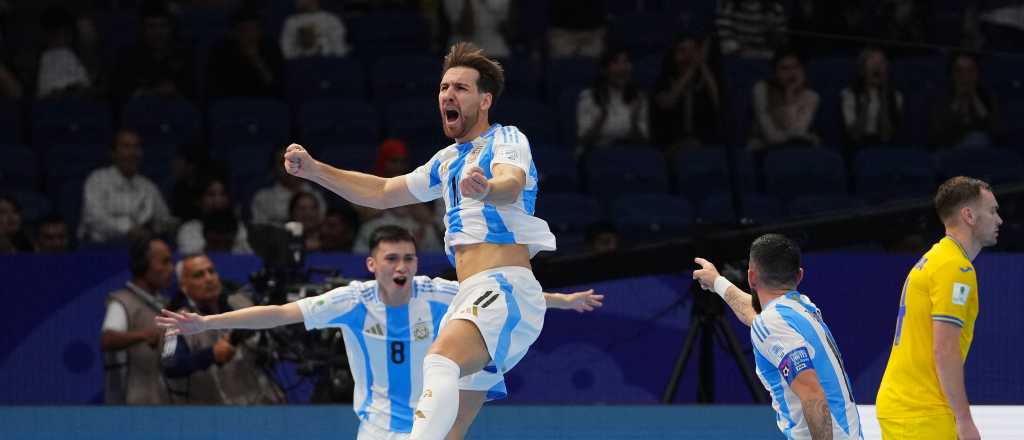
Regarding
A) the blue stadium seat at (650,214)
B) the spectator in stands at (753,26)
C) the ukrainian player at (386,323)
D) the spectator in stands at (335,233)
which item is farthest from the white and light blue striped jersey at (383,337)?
the spectator in stands at (753,26)

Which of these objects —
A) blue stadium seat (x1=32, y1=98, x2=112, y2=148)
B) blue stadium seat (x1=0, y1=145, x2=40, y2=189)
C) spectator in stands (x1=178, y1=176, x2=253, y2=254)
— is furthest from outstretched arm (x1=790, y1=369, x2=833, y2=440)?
blue stadium seat (x1=32, y1=98, x2=112, y2=148)

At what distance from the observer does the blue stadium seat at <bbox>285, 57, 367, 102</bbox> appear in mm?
13172

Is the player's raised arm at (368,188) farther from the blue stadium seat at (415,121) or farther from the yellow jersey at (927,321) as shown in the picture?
the blue stadium seat at (415,121)

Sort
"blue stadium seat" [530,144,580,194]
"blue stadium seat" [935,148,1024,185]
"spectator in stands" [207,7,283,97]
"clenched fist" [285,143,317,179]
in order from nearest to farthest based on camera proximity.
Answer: "clenched fist" [285,143,317,179] → "blue stadium seat" [935,148,1024,185] → "blue stadium seat" [530,144,580,194] → "spectator in stands" [207,7,283,97]

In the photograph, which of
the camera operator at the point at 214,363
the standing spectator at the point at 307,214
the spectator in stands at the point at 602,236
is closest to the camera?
the camera operator at the point at 214,363

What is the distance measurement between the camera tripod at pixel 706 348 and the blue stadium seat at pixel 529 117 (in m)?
2.95

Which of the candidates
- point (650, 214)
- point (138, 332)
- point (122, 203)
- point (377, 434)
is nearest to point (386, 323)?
point (377, 434)

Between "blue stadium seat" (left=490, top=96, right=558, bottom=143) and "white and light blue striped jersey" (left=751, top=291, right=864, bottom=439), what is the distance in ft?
22.0

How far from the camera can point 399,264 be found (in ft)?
25.1

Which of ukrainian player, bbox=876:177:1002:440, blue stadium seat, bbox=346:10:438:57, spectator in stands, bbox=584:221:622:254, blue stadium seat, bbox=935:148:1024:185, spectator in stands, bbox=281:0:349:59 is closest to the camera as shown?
ukrainian player, bbox=876:177:1002:440

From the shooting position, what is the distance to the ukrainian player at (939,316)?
19.7 ft

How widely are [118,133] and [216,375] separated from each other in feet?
9.69

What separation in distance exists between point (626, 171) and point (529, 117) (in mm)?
1044

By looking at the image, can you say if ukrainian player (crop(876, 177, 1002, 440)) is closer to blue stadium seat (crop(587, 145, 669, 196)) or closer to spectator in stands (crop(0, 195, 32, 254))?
blue stadium seat (crop(587, 145, 669, 196))
